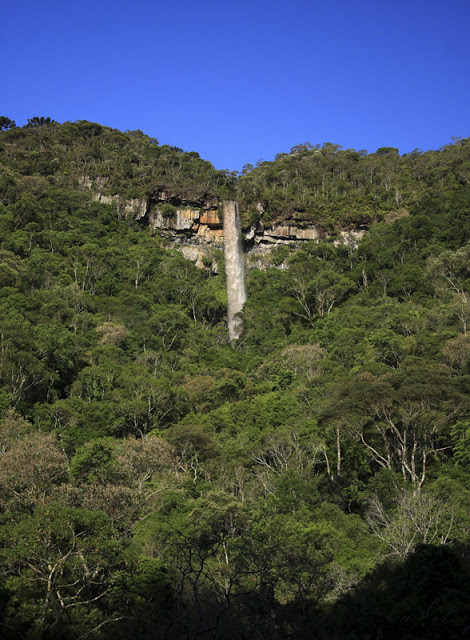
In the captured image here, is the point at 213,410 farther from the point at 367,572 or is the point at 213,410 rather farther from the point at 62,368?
the point at 367,572

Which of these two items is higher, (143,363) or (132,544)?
(143,363)

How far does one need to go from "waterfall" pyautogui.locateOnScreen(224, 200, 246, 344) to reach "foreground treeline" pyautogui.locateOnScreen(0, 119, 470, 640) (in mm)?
1435

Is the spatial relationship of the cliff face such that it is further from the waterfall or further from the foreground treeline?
the foreground treeline

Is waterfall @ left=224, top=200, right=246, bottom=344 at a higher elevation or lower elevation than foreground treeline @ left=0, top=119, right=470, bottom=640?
higher

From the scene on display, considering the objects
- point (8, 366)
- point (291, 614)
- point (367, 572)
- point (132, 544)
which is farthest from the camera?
point (8, 366)

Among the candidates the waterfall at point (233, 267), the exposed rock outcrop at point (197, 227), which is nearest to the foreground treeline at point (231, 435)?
the waterfall at point (233, 267)

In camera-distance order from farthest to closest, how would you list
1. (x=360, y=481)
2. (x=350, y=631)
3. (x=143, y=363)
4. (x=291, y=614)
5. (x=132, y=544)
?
(x=143, y=363) → (x=360, y=481) → (x=132, y=544) → (x=291, y=614) → (x=350, y=631)

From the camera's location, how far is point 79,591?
13992mm

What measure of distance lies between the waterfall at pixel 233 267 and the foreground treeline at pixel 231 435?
56.5 inches

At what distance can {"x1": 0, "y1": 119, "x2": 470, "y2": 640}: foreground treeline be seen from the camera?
44.2 feet

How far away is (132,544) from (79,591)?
3340 mm

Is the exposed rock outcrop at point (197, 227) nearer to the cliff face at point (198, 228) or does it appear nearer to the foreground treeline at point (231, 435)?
the cliff face at point (198, 228)

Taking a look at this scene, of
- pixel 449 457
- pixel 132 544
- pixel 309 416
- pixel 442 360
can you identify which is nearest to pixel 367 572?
pixel 132 544

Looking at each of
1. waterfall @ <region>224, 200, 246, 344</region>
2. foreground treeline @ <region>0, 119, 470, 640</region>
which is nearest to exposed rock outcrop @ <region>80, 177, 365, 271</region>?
waterfall @ <region>224, 200, 246, 344</region>
